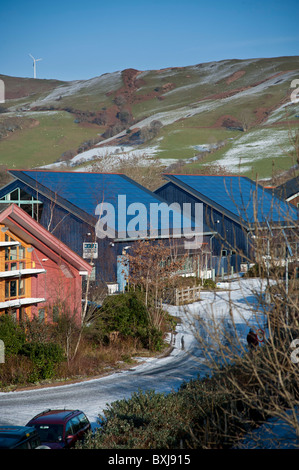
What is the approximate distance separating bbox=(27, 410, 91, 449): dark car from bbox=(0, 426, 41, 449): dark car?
36.1 inches

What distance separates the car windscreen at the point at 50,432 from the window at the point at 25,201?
24794 millimetres

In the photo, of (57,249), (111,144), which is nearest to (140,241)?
(57,249)

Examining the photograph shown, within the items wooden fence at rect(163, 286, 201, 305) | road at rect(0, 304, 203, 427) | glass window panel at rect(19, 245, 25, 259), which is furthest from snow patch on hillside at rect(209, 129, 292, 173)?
road at rect(0, 304, 203, 427)

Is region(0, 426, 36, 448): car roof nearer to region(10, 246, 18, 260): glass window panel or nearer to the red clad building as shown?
the red clad building

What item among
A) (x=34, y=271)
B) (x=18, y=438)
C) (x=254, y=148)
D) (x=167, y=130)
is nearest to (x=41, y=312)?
(x=34, y=271)

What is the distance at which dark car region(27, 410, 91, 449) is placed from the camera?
11797mm

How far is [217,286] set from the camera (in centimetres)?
3622

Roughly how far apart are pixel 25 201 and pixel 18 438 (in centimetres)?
2702

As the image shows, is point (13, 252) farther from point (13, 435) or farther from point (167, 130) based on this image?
point (167, 130)

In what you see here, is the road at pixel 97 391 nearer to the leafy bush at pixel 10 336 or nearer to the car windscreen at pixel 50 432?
the leafy bush at pixel 10 336

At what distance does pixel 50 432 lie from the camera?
473 inches

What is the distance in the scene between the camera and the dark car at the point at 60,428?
1180 centimetres
